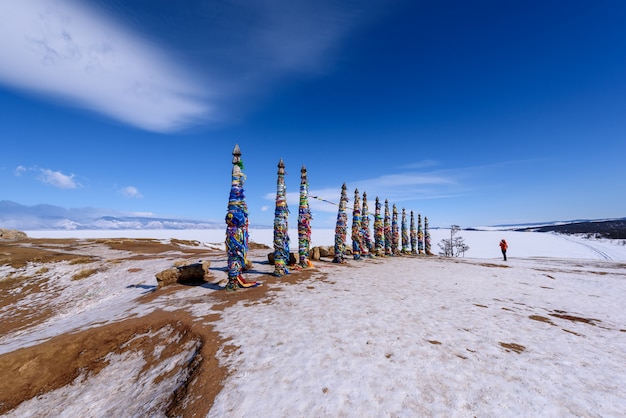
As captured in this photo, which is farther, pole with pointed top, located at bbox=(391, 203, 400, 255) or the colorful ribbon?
the colorful ribbon

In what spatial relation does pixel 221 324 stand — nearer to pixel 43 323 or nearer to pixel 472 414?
pixel 472 414

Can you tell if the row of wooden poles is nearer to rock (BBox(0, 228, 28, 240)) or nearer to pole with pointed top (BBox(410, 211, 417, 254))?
pole with pointed top (BBox(410, 211, 417, 254))

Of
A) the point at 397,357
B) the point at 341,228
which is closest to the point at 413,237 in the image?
the point at 341,228

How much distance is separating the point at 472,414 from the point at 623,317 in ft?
37.3

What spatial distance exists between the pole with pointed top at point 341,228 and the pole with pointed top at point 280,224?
7390mm

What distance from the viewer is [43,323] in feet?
41.2

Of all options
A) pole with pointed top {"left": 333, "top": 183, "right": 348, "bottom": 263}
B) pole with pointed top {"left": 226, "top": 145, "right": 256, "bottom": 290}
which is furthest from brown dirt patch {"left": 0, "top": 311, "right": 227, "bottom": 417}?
pole with pointed top {"left": 333, "top": 183, "right": 348, "bottom": 263}

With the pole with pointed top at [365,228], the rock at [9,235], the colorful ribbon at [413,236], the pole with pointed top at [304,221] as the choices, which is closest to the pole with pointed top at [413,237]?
the colorful ribbon at [413,236]

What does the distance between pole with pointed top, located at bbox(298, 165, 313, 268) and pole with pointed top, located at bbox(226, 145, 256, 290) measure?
613cm

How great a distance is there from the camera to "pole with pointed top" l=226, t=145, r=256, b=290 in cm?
1306

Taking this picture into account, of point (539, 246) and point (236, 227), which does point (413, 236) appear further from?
point (539, 246)

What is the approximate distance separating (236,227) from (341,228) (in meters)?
11.8

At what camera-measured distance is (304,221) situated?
63.0 feet

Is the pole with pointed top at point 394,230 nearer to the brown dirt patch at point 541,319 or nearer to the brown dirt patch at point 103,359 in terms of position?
the brown dirt patch at point 541,319
